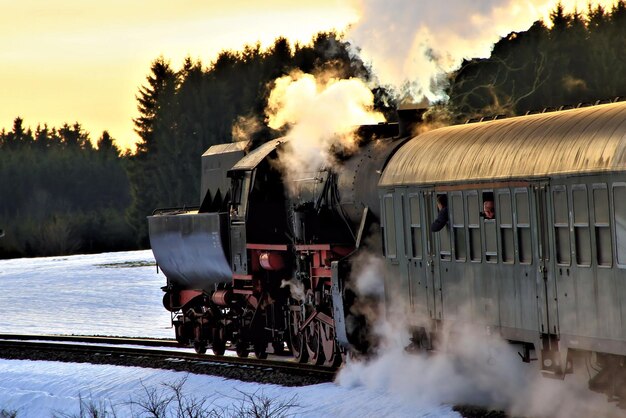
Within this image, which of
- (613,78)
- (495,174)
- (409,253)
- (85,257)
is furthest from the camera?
(85,257)

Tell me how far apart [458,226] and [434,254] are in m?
0.97

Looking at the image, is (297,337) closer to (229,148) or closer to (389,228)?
(389,228)

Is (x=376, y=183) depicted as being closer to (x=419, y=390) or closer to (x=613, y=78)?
(x=419, y=390)

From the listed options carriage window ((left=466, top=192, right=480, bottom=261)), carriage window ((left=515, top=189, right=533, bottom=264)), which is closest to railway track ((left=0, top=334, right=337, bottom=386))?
carriage window ((left=466, top=192, right=480, bottom=261))

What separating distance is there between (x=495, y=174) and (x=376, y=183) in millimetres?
4346

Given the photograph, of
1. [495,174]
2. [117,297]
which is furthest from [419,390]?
[117,297]

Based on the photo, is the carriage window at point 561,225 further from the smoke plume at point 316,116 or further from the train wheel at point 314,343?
the train wheel at point 314,343

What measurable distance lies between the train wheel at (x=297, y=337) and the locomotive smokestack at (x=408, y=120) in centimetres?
421

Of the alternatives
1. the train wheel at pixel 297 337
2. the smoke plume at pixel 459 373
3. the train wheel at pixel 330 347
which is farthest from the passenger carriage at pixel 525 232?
the train wheel at pixel 297 337

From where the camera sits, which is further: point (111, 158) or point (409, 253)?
point (111, 158)

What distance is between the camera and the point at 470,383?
16578 mm

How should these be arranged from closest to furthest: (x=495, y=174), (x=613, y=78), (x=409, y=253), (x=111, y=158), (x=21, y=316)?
(x=495, y=174) → (x=409, y=253) → (x=21, y=316) → (x=613, y=78) → (x=111, y=158)

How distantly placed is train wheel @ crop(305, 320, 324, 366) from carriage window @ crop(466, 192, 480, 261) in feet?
18.1

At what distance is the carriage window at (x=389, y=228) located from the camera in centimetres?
1836
